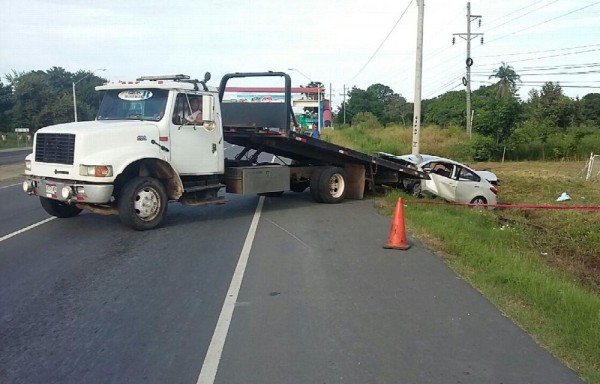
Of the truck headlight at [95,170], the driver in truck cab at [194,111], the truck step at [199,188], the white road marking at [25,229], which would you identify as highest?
the driver in truck cab at [194,111]

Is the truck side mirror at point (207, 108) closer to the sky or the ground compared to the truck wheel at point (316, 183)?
closer to the sky

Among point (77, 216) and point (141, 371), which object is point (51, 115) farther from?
point (141, 371)

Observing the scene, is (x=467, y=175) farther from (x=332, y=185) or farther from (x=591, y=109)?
(x=591, y=109)

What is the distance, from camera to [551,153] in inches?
1547

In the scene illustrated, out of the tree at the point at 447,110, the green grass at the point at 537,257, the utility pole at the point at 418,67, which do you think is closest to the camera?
the green grass at the point at 537,257

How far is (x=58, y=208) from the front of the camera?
11203 millimetres

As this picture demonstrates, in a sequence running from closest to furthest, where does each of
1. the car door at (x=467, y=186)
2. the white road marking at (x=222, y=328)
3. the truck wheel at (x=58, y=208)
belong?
the white road marking at (x=222, y=328) → the truck wheel at (x=58, y=208) → the car door at (x=467, y=186)

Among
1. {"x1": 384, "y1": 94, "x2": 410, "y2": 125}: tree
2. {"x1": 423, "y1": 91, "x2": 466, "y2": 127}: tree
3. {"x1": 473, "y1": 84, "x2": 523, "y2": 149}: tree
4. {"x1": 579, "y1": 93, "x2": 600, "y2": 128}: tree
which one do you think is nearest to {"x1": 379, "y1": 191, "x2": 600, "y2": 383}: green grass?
{"x1": 473, "y1": 84, "x2": 523, "y2": 149}: tree

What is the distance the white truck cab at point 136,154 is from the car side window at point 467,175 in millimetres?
7815

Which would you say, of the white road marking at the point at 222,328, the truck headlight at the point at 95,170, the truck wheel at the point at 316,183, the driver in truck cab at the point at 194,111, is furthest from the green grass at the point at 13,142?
the white road marking at the point at 222,328

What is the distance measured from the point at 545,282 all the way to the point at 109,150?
23.0ft

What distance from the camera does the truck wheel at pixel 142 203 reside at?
9.90 meters

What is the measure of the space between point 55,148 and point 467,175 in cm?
1123

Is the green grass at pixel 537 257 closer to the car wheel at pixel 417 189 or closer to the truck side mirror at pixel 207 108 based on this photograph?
the car wheel at pixel 417 189
